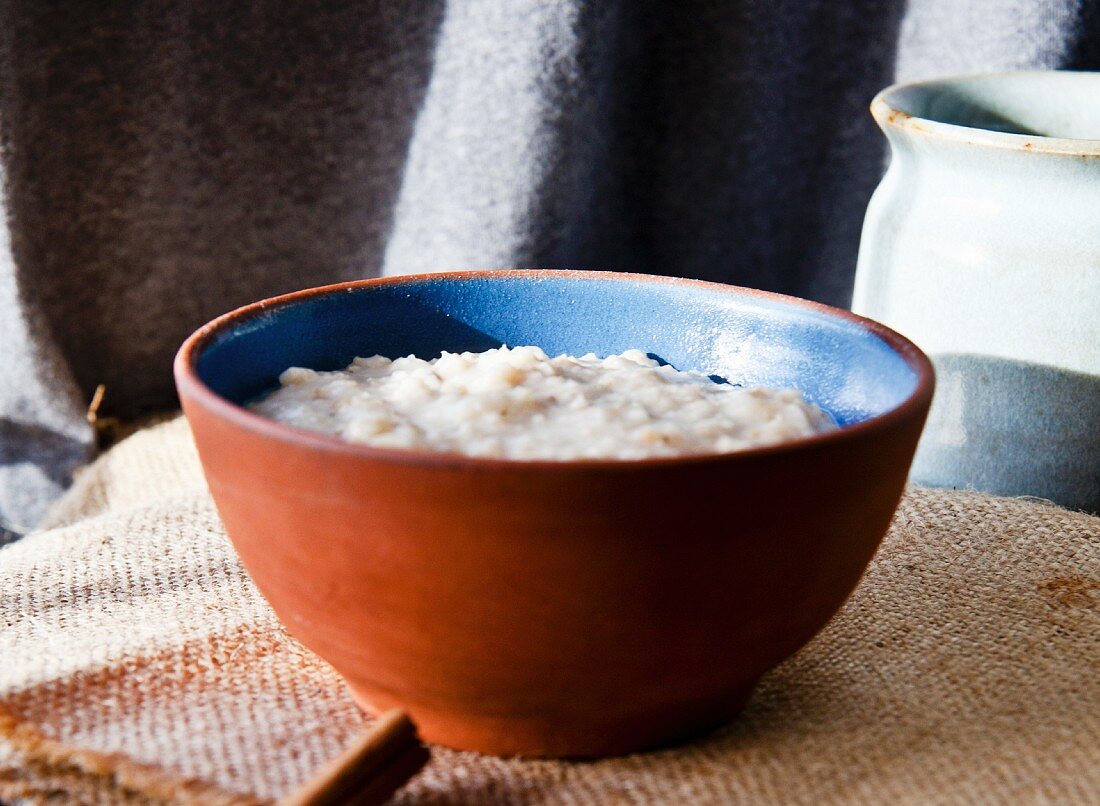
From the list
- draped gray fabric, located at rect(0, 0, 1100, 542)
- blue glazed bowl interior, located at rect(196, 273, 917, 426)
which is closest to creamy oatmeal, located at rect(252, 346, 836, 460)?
blue glazed bowl interior, located at rect(196, 273, 917, 426)

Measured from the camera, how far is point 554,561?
0.49 m

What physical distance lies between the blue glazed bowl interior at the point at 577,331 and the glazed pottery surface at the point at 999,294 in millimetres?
252

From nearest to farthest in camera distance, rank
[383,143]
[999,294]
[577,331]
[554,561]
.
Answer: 1. [554,561]
2. [577,331]
3. [999,294]
4. [383,143]

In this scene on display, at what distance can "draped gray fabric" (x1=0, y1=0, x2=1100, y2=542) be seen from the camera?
1136 millimetres

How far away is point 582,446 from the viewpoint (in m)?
Answer: 0.53

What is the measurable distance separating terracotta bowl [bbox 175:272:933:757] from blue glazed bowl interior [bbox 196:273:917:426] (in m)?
0.03

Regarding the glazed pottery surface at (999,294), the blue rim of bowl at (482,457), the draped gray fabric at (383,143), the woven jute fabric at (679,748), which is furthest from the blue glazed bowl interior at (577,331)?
the draped gray fabric at (383,143)

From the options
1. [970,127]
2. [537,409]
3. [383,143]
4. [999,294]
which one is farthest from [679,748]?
[383,143]

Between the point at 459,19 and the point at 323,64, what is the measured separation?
137mm

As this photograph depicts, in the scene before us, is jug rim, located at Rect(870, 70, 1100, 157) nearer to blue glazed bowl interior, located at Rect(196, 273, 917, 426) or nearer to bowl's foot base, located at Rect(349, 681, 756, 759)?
blue glazed bowl interior, located at Rect(196, 273, 917, 426)

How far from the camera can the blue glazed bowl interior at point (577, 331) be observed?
651mm

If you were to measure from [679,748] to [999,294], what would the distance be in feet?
1.46

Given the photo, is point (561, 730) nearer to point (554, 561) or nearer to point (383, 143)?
point (554, 561)

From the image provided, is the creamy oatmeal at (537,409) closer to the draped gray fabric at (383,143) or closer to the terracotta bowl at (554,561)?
the terracotta bowl at (554,561)
